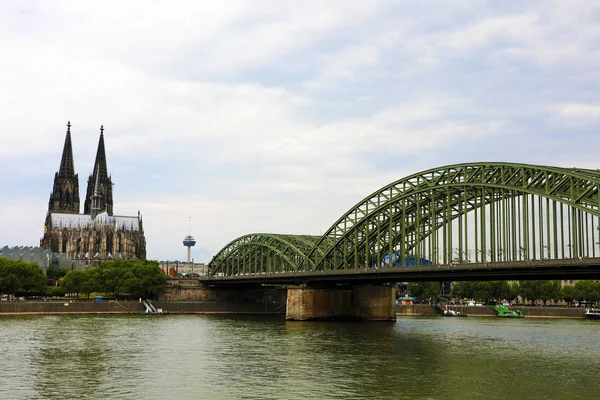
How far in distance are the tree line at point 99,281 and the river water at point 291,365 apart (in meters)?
69.2

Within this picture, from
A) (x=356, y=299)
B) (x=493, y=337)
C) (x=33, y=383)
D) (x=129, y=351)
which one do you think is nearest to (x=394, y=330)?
(x=493, y=337)

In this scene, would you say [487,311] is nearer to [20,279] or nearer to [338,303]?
[338,303]

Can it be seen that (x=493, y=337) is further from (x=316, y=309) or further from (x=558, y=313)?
(x=558, y=313)

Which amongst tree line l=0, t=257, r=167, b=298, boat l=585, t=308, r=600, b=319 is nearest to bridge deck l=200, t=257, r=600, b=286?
tree line l=0, t=257, r=167, b=298

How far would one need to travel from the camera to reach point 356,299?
125 m

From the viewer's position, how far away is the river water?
154ft

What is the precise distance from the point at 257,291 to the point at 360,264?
5403 centimetres

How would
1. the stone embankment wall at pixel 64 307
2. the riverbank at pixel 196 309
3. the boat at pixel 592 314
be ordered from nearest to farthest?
the stone embankment wall at pixel 64 307 < the riverbank at pixel 196 309 < the boat at pixel 592 314

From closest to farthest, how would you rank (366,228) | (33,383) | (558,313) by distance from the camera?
(33,383) → (366,228) → (558,313)

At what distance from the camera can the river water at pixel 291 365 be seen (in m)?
46.9

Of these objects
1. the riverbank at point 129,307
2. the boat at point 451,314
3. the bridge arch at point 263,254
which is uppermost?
the bridge arch at point 263,254

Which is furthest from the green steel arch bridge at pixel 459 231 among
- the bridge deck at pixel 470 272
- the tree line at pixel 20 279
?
the tree line at pixel 20 279

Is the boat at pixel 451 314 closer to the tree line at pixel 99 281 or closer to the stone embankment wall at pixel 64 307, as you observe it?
the tree line at pixel 99 281

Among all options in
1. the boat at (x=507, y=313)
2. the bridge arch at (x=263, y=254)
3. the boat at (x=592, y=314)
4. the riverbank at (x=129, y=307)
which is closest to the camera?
the riverbank at (x=129, y=307)
